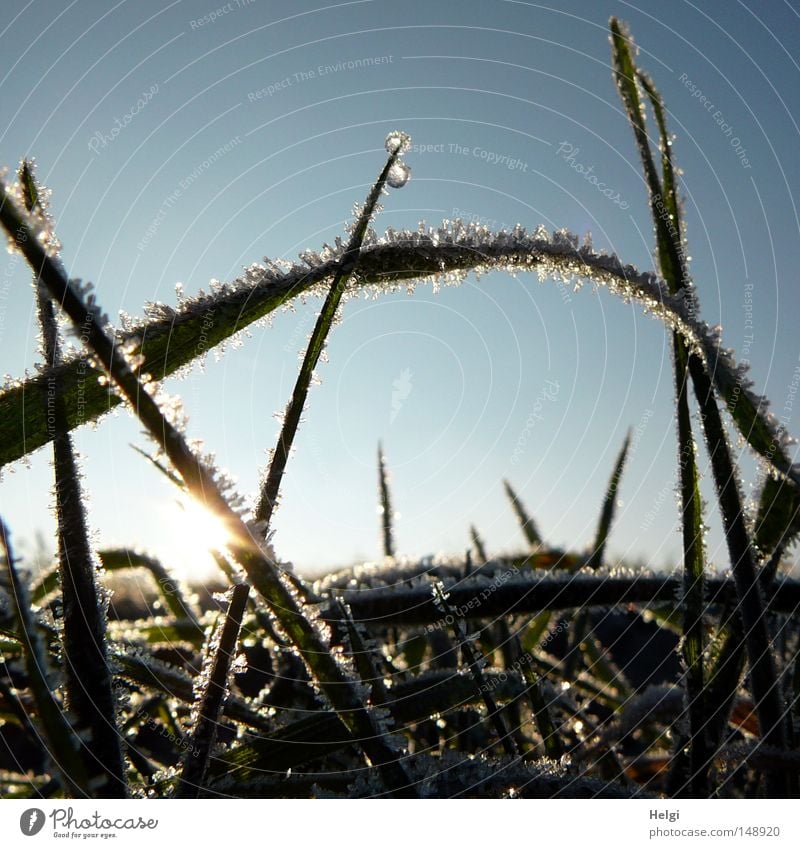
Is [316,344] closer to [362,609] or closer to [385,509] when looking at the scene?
[362,609]

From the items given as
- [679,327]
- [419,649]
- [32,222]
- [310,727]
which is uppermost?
[32,222]

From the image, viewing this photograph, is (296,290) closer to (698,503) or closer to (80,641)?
(80,641)

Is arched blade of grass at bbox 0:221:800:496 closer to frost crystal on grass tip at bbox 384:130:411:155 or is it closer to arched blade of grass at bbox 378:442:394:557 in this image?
frost crystal on grass tip at bbox 384:130:411:155

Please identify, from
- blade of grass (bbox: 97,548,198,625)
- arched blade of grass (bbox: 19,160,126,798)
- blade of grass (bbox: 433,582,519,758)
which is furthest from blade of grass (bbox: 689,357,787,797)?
blade of grass (bbox: 97,548,198,625)

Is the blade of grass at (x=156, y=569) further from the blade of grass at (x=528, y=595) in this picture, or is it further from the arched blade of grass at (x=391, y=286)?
the arched blade of grass at (x=391, y=286)

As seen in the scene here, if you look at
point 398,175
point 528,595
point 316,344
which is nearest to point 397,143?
point 398,175

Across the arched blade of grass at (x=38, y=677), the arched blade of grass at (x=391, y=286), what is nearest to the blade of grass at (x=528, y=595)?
the arched blade of grass at (x=391, y=286)

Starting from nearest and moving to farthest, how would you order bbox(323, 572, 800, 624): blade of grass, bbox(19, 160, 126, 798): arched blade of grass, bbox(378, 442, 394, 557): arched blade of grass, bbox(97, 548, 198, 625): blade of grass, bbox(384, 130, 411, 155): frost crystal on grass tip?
bbox(19, 160, 126, 798): arched blade of grass < bbox(384, 130, 411, 155): frost crystal on grass tip < bbox(323, 572, 800, 624): blade of grass < bbox(97, 548, 198, 625): blade of grass < bbox(378, 442, 394, 557): arched blade of grass
